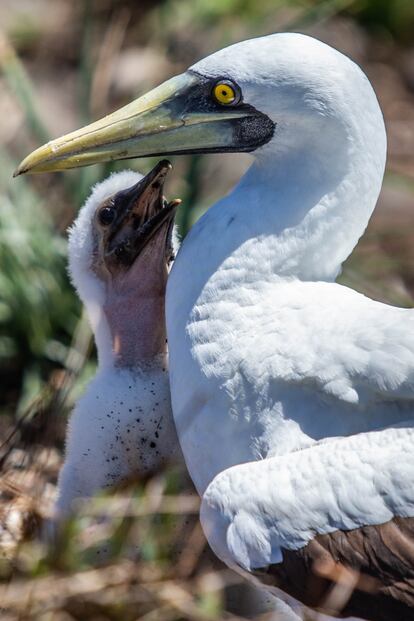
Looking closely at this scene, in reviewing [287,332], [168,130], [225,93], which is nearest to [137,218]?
[168,130]

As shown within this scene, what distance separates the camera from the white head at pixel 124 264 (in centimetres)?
444

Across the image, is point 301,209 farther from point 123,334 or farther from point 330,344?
point 123,334

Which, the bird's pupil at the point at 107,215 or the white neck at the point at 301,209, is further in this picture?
the bird's pupil at the point at 107,215

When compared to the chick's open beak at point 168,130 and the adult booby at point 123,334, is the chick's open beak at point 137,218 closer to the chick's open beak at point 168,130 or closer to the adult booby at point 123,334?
the adult booby at point 123,334

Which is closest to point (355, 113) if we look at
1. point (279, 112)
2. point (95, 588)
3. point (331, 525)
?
point (279, 112)

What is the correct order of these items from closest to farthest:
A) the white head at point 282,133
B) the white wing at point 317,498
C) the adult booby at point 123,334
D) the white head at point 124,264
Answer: the white wing at point 317,498
the white head at point 282,133
the adult booby at point 123,334
the white head at point 124,264

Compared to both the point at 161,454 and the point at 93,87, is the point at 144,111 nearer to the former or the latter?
the point at 161,454

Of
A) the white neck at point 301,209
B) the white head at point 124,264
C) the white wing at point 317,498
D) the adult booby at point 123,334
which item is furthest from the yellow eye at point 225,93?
the white wing at point 317,498

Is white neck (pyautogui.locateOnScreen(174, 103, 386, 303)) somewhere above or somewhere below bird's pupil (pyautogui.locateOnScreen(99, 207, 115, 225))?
above

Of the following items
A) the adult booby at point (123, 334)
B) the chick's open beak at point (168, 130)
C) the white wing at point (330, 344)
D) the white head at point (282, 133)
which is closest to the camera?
the white wing at point (330, 344)

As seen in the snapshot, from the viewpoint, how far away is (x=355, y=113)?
3840 mm

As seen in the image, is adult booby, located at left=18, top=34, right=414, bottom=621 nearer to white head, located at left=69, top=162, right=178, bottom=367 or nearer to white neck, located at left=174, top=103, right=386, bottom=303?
white neck, located at left=174, top=103, right=386, bottom=303

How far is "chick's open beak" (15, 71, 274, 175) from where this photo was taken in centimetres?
395

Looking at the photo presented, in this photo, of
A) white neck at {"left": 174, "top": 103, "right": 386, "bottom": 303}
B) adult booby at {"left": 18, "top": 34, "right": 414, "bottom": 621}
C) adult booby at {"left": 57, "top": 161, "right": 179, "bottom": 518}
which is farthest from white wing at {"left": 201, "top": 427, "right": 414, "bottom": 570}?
adult booby at {"left": 57, "top": 161, "right": 179, "bottom": 518}
